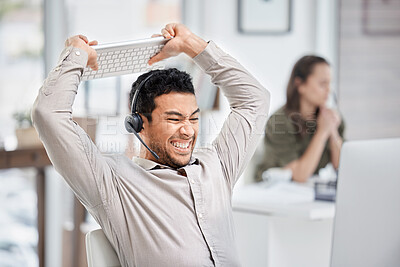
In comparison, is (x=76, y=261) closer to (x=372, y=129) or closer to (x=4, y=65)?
(x=4, y=65)

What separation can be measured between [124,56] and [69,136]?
28cm

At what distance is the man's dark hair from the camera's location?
60.5 inches

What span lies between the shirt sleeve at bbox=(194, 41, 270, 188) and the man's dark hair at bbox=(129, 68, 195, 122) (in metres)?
0.14

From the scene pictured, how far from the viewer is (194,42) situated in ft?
5.40

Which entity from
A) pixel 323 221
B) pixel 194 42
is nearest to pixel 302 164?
pixel 323 221

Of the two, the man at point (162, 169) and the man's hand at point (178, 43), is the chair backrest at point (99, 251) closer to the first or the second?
the man at point (162, 169)

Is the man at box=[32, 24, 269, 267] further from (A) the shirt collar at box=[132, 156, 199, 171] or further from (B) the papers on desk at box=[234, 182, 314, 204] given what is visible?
(B) the papers on desk at box=[234, 182, 314, 204]

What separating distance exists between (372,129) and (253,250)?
1994 mm

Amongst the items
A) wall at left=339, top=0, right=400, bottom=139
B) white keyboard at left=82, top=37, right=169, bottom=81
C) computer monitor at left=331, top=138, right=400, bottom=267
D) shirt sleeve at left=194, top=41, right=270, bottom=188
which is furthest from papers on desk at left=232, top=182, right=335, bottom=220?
wall at left=339, top=0, right=400, bottom=139

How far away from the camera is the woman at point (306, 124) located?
2.78m

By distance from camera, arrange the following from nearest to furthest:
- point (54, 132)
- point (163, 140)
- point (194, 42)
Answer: point (54, 132)
point (163, 140)
point (194, 42)

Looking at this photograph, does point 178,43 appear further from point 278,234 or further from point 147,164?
point 278,234

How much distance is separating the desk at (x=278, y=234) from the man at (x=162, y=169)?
1.85ft

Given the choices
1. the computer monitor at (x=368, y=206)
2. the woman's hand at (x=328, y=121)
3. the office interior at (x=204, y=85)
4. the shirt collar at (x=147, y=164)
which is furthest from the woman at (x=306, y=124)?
the shirt collar at (x=147, y=164)
